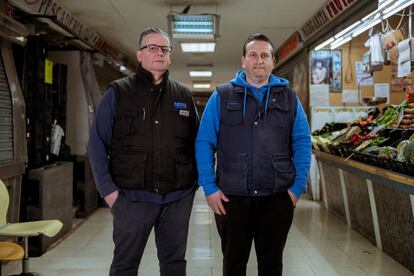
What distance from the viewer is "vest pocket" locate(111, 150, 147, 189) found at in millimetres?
2281

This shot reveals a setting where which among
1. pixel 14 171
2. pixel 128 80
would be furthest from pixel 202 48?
pixel 128 80

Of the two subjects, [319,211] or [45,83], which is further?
[319,211]

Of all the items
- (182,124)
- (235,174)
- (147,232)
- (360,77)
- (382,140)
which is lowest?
(147,232)

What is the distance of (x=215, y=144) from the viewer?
2367 mm

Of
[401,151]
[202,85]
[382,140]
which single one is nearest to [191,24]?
[382,140]

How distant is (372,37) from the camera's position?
4.81m

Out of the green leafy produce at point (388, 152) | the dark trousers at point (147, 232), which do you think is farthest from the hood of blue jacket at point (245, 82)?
the green leafy produce at point (388, 152)

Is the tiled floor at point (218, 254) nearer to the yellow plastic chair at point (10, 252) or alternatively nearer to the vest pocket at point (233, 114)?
the yellow plastic chair at point (10, 252)

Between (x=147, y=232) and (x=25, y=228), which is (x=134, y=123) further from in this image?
(x=25, y=228)

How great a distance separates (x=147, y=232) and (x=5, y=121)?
2.08m

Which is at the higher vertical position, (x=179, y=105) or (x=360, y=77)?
(x=360, y=77)

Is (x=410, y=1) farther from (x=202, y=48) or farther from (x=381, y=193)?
(x=202, y=48)

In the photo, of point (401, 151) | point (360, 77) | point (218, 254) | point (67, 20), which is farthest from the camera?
point (360, 77)

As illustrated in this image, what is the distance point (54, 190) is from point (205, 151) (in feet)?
8.58
